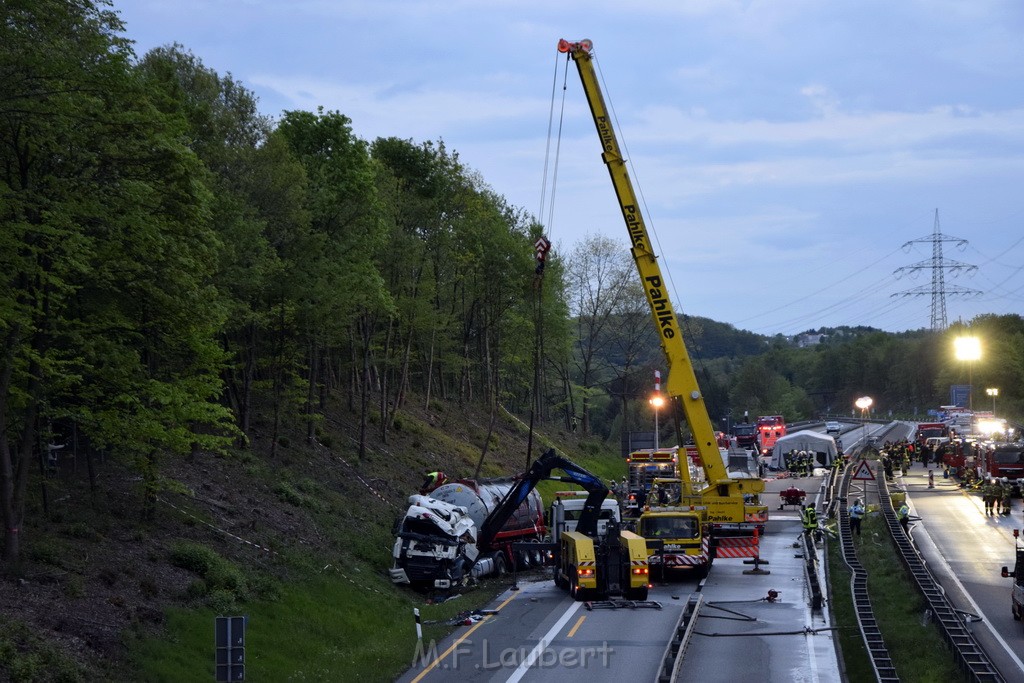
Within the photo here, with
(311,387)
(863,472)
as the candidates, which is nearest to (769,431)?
(863,472)

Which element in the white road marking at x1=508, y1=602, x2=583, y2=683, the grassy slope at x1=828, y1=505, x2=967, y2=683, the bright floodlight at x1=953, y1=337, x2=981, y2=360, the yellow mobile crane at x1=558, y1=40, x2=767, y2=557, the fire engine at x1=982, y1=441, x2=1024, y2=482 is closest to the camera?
the white road marking at x1=508, y1=602, x2=583, y2=683

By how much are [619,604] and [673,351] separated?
36.2ft

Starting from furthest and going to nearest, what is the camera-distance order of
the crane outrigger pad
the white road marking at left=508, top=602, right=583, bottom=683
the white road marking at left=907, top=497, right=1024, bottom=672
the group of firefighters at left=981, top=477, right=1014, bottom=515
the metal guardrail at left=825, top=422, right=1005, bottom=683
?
the group of firefighters at left=981, top=477, right=1014, bottom=515 → the crane outrigger pad → the white road marking at left=907, top=497, right=1024, bottom=672 → the white road marking at left=508, top=602, right=583, bottom=683 → the metal guardrail at left=825, top=422, right=1005, bottom=683

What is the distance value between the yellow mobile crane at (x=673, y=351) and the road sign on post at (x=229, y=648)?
2347cm

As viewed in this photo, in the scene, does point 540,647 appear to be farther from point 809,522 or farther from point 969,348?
point 969,348

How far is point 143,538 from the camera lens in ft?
93.7

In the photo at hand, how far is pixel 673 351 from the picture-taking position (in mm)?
39000

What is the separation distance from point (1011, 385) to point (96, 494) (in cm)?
14904

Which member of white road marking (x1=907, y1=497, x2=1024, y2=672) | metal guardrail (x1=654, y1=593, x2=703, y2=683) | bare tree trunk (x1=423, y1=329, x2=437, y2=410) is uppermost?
bare tree trunk (x1=423, y1=329, x2=437, y2=410)

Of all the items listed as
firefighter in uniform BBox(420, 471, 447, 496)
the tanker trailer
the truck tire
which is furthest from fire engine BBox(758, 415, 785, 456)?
the tanker trailer

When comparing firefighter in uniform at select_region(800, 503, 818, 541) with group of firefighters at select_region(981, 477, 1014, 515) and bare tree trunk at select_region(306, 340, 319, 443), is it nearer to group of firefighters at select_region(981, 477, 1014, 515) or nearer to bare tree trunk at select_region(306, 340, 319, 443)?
group of firefighters at select_region(981, 477, 1014, 515)

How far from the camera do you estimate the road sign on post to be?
54.8 feet

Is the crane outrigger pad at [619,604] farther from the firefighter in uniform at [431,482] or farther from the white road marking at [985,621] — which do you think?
the firefighter in uniform at [431,482]

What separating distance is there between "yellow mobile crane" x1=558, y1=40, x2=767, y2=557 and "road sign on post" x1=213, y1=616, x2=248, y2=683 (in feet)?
77.0
